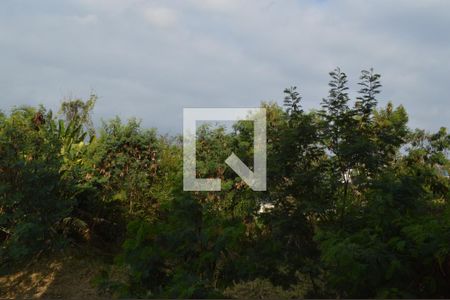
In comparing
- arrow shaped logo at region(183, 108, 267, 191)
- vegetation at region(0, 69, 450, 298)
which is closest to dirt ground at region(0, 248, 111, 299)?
vegetation at region(0, 69, 450, 298)

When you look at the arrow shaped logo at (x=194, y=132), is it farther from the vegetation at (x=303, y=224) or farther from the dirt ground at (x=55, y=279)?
the dirt ground at (x=55, y=279)

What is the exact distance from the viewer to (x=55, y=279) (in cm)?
934

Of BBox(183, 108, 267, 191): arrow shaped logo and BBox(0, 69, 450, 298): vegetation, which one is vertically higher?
BBox(183, 108, 267, 191): arrow shaped logo

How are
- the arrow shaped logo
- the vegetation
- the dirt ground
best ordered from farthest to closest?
the arrow shaped logo
the dirt ground
the vegetation

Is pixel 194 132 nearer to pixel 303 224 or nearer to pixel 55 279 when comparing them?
pixel 55 279

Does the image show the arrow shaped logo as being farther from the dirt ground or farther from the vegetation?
the dirt ground

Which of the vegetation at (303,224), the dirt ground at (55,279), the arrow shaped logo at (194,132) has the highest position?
the arrow shaped logo at (194,132)

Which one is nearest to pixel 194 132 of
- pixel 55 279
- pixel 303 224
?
pixel 55 279

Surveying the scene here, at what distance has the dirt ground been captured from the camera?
28.8ft

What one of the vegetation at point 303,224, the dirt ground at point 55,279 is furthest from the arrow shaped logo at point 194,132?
the dirt ground at point 55,279

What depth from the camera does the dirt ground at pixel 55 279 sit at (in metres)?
8.78

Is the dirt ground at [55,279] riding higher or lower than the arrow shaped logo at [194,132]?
lower

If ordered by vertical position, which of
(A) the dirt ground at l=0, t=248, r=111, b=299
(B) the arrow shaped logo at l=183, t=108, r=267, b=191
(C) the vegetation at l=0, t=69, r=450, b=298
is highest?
(B) the arrow shaped logo at l=183, t=108, r=267, b=191

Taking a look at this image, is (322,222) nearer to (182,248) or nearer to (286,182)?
(286,182)
